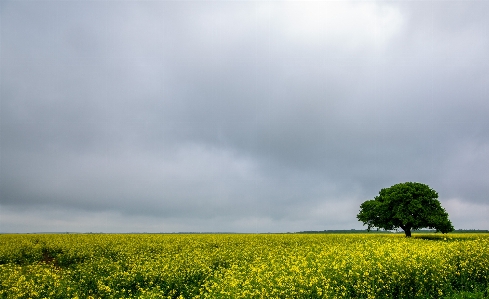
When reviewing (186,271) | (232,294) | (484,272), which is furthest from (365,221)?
(232,294)

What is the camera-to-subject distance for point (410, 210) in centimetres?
5353

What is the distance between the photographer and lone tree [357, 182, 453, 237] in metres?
53.0

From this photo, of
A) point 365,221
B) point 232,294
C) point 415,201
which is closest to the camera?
point 232,294

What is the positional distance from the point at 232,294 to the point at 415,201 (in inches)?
1944

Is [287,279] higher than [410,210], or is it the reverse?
[410,210]

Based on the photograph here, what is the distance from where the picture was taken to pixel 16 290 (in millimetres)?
16484

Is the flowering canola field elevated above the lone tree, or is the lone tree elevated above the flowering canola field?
the lone tree

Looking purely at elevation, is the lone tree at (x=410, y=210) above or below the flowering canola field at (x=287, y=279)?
above

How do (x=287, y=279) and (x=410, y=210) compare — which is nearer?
(x=287, y=279)

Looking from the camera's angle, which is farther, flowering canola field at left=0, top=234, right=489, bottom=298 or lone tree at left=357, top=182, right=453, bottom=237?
lone tree at left=357, top=182, right=453, bottom=237

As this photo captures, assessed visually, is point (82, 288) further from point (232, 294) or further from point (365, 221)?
point (365, 221)

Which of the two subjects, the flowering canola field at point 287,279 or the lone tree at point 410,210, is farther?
the lone tree at point 410,210

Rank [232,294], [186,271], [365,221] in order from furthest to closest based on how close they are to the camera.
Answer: [365,221]
[186,271]
[232,294]

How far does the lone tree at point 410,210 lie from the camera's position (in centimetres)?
5300
